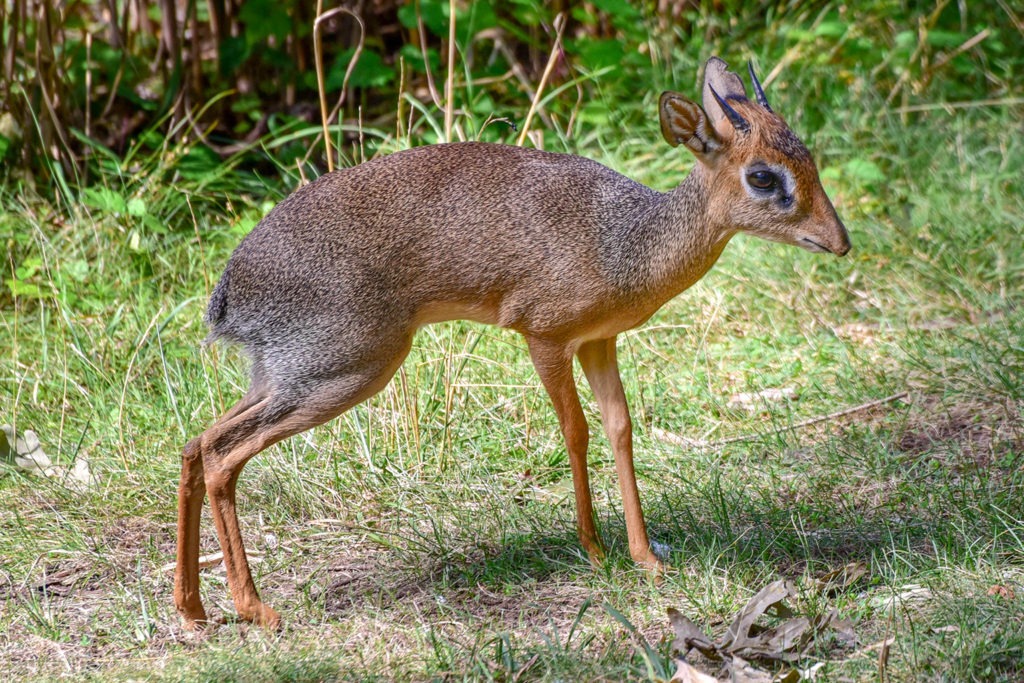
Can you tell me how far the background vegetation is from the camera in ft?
11.6

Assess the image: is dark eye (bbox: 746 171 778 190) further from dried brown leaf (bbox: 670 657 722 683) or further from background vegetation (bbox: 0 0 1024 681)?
dried brown leaf (bbox: 670 657 722 683)

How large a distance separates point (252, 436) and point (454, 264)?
75 centimetres

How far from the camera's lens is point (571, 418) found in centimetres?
385

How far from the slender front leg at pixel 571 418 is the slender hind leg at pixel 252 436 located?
17.7 inches

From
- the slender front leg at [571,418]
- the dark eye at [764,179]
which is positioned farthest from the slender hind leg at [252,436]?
the dark eye at [764,179]

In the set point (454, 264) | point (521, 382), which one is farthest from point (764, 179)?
point (521, 382)

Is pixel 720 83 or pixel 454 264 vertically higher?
pixel 720 83

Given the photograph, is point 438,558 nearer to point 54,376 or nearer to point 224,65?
point 54,376

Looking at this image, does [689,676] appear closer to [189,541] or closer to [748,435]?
[189,541]

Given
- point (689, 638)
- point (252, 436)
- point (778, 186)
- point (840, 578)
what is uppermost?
point (778, 186)

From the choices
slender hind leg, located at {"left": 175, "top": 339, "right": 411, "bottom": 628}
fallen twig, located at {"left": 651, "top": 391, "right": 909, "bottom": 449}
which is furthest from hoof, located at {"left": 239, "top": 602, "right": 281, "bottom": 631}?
fallen twig, located at {"left": 651, "top": 391, "right": 909, "bottom": 449}

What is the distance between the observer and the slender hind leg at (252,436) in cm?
359

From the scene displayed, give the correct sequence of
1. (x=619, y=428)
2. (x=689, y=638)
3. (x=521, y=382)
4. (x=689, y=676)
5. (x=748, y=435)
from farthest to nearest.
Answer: (x=521, y=382)
(x=748, y=435)
(x=619, y=428)
(x=689, y=638)
(x=689, y=676)

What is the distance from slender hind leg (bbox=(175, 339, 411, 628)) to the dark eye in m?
1.11
